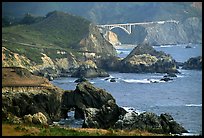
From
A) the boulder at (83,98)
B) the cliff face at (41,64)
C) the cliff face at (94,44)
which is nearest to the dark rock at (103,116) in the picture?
the boulder at (83,98)

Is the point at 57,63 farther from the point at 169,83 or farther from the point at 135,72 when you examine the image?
the point at 169,83

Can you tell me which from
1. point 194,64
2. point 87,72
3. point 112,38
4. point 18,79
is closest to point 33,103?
point 18,79

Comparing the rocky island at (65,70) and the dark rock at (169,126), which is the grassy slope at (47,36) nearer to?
the rocky island at (65,70)

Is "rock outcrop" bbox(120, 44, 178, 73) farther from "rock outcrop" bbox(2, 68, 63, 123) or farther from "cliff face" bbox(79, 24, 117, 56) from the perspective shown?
"rock outcrop" bbox(2, 68, 63, 123)

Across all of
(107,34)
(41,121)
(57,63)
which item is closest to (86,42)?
(57,63)

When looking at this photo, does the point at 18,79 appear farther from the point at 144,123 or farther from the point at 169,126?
the point at 144,123
